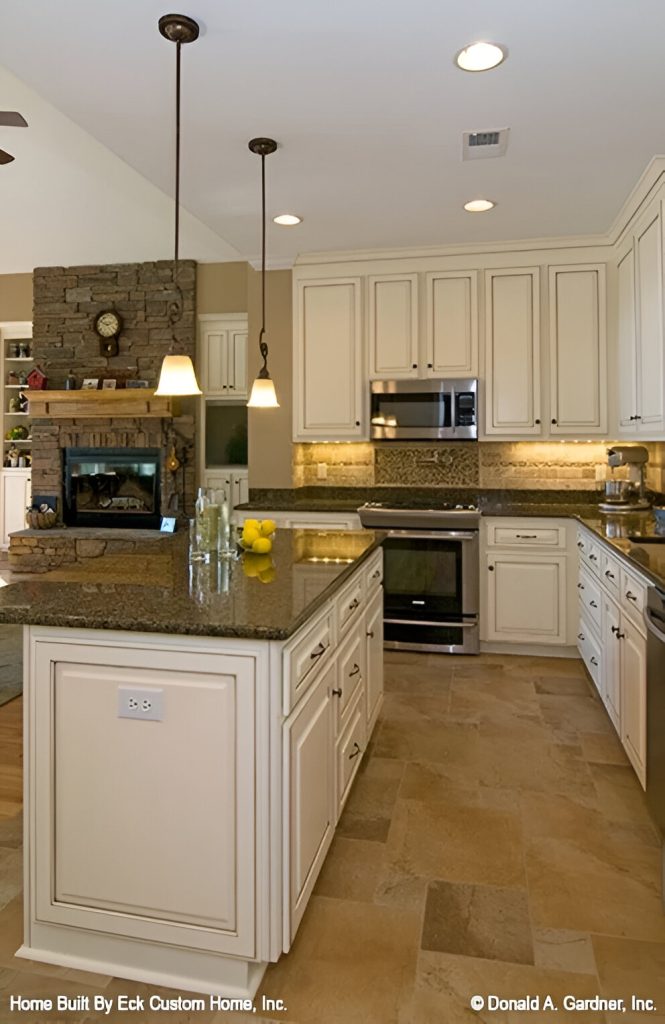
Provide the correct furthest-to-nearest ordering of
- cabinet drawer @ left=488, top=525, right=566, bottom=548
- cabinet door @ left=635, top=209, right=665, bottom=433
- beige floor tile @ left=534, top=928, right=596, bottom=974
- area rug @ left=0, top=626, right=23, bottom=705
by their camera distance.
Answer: cabinet drawer @ left=488, top=525, right=566, bottom=548, area rug @ left=0, top=626, right=23, bottom=705, cabinet door @ left=635, top=209, right=665, bottom=433, beige floor tile @ left=534, top=928, right=596, bottom=974

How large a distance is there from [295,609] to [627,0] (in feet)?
6.79

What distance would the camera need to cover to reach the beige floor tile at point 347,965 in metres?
1.58

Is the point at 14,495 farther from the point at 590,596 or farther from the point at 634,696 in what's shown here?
the point at 634,696

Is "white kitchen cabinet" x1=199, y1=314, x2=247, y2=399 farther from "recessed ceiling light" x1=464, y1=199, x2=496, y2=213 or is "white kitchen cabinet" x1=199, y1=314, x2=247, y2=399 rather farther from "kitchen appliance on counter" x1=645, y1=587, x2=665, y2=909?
"kitchen appliance on counter" x1=645, y1=587, x2=665, y2=909

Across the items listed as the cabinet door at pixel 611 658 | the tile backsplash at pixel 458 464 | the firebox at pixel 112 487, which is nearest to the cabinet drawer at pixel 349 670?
the cabinet door at pixel 611 658

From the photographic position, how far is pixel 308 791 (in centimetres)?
176

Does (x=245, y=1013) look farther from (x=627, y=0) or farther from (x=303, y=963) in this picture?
(x=627, y=0)

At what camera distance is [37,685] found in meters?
1.65

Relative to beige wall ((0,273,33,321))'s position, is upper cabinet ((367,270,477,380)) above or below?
below

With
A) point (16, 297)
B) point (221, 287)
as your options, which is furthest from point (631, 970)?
point (16, 297)

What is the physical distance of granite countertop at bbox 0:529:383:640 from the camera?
1543 mm

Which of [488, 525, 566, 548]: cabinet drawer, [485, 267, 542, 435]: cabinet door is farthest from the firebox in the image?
[488, 525, 566, 548]: cabinet drawer

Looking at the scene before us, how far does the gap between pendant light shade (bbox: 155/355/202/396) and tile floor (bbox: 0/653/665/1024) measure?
159 centimetres

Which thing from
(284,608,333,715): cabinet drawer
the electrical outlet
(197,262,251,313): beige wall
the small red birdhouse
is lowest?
the electrical outlet
